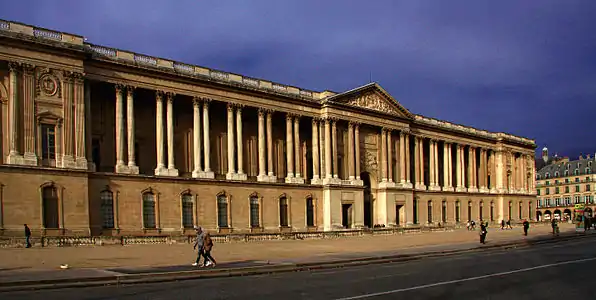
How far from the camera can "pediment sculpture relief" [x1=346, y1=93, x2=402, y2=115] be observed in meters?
68.7

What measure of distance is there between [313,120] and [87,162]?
87.8 feet

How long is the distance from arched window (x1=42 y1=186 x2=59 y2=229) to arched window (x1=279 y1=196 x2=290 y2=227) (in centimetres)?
2356

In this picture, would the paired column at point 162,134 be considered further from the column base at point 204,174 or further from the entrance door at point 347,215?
the entrance door at point 347,215

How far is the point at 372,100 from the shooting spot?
233 ft

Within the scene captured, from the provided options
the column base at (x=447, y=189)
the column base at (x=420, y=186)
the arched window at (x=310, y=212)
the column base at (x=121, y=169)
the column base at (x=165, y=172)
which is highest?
the column base at (x=121, y=169)

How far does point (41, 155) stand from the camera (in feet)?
142

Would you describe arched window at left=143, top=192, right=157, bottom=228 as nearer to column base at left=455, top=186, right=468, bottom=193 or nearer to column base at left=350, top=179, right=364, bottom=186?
column base at left=350, top=179, right=364, bottom=186

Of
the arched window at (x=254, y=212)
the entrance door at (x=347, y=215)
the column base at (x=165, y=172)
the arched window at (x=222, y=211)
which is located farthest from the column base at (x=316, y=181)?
the column base at (x=165, y=172)

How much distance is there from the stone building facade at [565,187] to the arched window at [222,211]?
9474cm

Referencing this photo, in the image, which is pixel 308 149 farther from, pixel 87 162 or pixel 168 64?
pixel 87 162

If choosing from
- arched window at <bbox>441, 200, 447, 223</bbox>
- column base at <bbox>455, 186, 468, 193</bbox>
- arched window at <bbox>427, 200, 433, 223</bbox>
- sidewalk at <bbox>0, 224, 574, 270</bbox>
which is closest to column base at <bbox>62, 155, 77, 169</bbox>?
sidewalk at <bbox>0, 224, 574, 270</bbox>

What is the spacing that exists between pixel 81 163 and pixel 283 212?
74.2 ft

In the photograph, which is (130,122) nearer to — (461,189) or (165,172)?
(165,172)

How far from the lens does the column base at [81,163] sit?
44.7 metres
